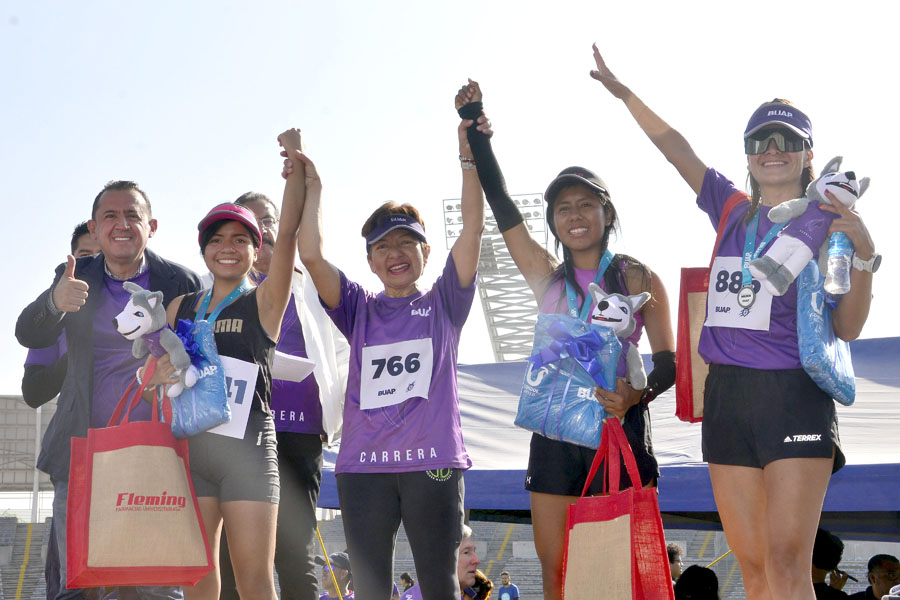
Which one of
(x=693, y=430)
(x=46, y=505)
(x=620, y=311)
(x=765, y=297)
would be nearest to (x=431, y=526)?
(x=620, y=311)

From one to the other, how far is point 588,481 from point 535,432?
31cm

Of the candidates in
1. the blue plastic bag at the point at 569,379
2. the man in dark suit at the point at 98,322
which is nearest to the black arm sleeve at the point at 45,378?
the man in dark suit at the point at 98,322

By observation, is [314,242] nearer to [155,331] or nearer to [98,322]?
[155,331]

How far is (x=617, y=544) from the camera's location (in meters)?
2.81

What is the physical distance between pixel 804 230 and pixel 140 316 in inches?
82.0

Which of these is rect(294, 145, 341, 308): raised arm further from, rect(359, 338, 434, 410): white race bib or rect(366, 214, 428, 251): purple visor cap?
rect(359, 338, 434, 410): white race bib

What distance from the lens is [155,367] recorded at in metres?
3.16

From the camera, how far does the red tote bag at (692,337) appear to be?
3.09 meters

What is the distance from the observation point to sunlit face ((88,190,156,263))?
358 cm

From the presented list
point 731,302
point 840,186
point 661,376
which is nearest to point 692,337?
point 661,376

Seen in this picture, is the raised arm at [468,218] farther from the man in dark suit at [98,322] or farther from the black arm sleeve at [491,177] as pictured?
the man in dark suit at [98,322]

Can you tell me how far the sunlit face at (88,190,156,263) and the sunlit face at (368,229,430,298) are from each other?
35.6 inches

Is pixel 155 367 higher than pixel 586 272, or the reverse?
pixel 586 272

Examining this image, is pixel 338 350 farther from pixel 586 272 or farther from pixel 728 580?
pixel 728 580
